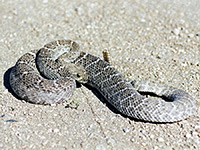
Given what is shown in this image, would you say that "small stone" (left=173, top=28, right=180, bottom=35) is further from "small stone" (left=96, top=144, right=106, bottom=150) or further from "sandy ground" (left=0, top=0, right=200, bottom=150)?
"small stone" (left=96, top=144, right=106, bottom=150)

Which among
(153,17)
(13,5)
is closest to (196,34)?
(153,17)

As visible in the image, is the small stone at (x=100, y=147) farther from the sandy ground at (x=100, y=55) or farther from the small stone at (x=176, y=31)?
the small stone at (x=176, y=31)

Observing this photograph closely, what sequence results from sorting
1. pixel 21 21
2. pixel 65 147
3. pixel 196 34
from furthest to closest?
pixel 21 21, pixel 196 34, pixel 65 147

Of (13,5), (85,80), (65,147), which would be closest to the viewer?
(65,147)

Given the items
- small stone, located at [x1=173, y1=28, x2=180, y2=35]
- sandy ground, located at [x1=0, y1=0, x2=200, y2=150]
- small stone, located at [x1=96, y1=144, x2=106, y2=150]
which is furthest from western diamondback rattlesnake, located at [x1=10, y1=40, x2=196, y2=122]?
small stone, located at [x1=173, y1=28, x2=180, y2=35]

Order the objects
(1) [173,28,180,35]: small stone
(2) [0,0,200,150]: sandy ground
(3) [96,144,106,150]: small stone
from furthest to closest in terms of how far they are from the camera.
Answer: (1) [173,28,180,35]: small stone < (2) [0,0,200,150]: sandy ground < (3) [96,144,106,150]: small stone

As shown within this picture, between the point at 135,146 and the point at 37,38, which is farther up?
the point at 37,38

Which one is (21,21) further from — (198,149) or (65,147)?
(198,149)
